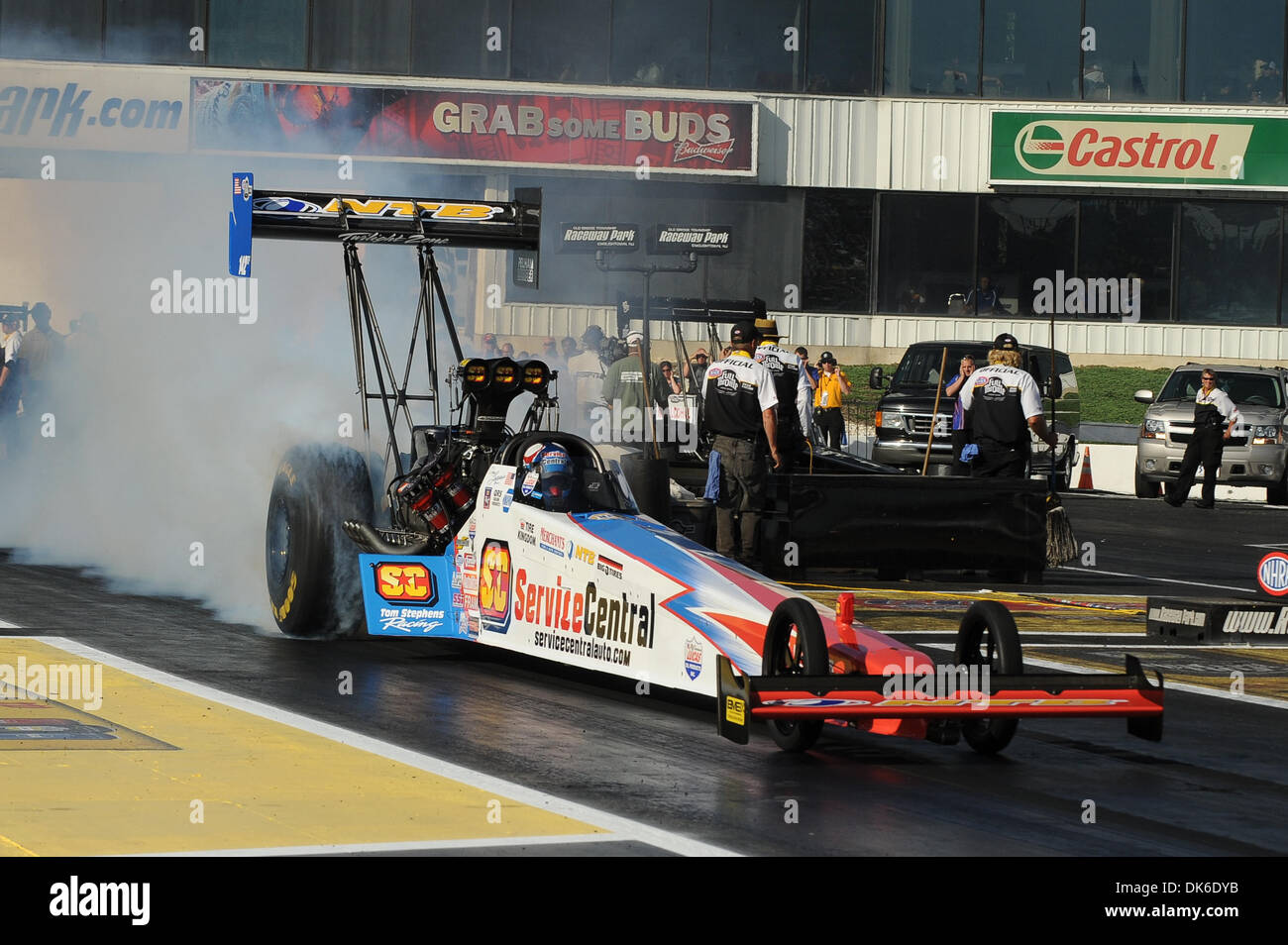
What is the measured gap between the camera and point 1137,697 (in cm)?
850

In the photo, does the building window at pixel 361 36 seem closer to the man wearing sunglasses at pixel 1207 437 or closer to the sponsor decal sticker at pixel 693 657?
the man wearing sunglasses at pixel 1207 437

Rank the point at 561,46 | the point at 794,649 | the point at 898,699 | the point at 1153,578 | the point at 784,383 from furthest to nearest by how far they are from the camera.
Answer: the point at 561,46
the point at 1153,578
the point at 784,383
the point at 794,649
the point at 898,699

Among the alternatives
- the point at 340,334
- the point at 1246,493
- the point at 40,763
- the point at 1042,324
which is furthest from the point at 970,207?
the point at 40,763

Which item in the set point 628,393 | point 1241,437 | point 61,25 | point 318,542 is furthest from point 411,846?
point 61,25

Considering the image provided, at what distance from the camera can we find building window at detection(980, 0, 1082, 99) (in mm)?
38562

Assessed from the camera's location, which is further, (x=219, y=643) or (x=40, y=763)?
(x=219, y=643)

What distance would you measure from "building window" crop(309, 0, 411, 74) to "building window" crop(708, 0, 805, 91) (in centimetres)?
613

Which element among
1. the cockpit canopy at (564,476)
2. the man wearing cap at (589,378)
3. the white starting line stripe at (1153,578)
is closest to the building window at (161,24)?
the man wearing cap at (589,378)

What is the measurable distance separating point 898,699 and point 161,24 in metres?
32.5

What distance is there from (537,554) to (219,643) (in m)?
2.57

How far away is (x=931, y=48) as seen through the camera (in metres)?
38.9

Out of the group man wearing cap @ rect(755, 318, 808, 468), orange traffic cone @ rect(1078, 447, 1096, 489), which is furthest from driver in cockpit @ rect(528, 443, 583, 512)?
orange traffic cone @ rect(1078, 447, 1096, 489)

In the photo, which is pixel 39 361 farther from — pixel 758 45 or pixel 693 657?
pixel 758 45
